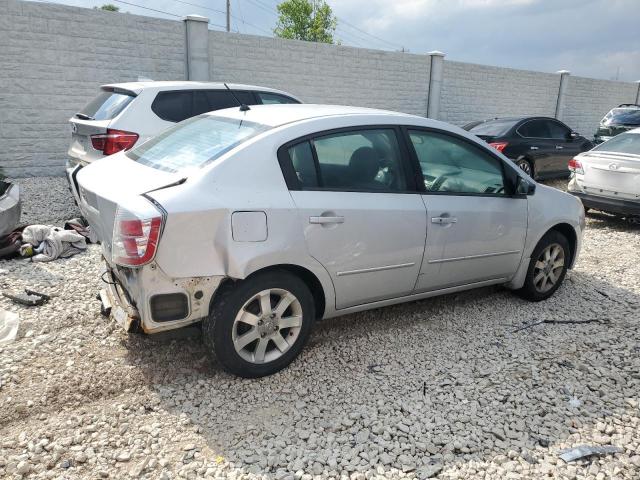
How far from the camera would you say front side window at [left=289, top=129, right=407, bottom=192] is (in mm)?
3328

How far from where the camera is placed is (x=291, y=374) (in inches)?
135

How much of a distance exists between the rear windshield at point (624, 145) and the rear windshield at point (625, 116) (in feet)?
26.6

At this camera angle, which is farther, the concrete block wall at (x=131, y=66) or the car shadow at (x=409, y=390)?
the concrete block wall at (x=131, y=66)

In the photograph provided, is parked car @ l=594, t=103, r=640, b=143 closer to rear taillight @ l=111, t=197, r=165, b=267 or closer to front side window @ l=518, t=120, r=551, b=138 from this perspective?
front side window @ l=518, t=120, r=551, b=138

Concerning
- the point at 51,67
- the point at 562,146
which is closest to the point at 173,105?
the point at 51,67

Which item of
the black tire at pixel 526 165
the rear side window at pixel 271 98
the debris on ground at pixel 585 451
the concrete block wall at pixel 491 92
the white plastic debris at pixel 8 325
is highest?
the concrete block wall at pixel 491 92

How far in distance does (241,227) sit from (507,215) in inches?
92.2

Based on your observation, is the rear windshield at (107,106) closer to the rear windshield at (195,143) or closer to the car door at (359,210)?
the rear windshield at (195,143)

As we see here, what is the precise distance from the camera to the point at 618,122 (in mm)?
15328

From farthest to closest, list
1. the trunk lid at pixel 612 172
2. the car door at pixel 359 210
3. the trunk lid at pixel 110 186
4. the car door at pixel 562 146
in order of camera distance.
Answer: the car door at pixel 562 146, the trunk lid at pixel 612 172, the car door at pixel 359 210, the trunk lid at pixel 110 186

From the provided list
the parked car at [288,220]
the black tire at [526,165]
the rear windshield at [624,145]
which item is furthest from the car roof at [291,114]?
the black tire at [526,165]

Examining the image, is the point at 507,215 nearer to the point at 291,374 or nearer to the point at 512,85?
the point at 291,374

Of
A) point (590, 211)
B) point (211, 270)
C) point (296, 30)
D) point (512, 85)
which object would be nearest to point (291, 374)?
point (211, 270)

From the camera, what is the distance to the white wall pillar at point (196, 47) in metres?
10.5
